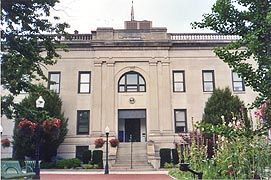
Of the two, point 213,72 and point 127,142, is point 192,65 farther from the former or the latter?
point 127,142

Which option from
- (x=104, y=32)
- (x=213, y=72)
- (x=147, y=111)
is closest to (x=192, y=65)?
(x=213, y=72)

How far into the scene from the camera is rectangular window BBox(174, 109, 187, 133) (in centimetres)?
2675

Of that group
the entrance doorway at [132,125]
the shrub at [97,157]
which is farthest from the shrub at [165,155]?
the shrub at [97,157]

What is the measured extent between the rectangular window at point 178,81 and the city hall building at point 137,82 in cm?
4

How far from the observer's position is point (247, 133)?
6031 millimetres

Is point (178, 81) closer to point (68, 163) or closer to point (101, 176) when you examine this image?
point (68, 163)

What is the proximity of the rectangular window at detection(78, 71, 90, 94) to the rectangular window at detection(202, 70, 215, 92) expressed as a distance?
31.2 feet

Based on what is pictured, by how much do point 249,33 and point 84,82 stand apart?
22.3 m

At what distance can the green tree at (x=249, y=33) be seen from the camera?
5.90 metres

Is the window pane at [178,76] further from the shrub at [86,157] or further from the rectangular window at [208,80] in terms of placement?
the shrub at [86,157]

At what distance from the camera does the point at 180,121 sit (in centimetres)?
2694

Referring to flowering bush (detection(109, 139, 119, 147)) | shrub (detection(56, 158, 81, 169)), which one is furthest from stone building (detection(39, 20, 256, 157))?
shrub (detection(56, 158, 81, 169))

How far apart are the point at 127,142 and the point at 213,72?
915 centimetres

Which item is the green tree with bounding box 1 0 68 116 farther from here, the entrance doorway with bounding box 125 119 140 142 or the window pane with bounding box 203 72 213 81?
the window pane with bounding box 203 72 213 81
